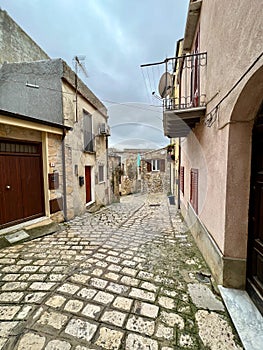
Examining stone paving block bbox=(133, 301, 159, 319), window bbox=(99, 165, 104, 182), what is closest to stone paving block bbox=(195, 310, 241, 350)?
stone paving block bbox=(133, 301, 159, 319)

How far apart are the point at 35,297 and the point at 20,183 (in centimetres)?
366

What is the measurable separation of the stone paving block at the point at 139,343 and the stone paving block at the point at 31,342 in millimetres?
820

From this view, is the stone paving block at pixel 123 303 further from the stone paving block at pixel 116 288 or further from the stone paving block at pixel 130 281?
the stone paving block at pixel 130 281

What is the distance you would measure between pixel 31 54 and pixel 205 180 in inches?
433

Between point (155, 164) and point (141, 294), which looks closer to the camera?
point (141, 294)

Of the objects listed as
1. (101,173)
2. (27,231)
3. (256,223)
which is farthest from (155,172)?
(256,223)

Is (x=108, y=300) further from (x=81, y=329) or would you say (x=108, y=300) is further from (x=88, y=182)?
(x=88, y=182)

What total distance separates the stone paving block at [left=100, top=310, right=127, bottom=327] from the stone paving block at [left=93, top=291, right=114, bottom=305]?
0.18m

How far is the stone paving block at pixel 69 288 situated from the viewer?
2475mm

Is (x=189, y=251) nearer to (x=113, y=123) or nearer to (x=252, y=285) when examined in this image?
(x=252, y=285)

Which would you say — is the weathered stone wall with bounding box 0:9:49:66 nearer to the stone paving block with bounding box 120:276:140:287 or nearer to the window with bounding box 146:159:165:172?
the stone paving block with bounding box 120:276:140:287

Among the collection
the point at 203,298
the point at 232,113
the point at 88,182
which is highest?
the point at 232,113

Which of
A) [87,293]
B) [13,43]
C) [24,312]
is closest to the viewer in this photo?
[24,312]

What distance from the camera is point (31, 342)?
5.69ft
